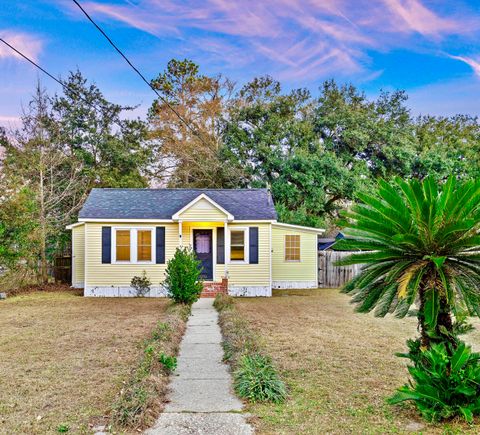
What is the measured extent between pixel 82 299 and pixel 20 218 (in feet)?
12.6

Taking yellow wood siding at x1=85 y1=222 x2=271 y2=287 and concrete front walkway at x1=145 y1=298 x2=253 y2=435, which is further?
yellow wood siding at x1=85 y1=222 x2=271 y2=287

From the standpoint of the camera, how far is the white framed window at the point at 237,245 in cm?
1648

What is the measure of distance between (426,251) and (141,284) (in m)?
12.9

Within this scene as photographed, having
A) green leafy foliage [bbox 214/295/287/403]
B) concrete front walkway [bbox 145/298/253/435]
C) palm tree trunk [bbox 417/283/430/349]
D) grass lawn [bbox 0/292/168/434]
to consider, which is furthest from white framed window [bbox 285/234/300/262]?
palm tree trunk [bbox 417/283/430/349]

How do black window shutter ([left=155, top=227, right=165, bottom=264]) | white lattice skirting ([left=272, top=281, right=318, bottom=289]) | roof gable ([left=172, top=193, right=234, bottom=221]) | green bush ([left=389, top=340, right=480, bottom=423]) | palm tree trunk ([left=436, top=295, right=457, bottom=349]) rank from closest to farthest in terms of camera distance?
green bush ([left=389, top=340, right=480, bottom=423]) → palm tree trunk ([left=436, top=295, right=457, bottom=349]) → roof gable ([left=172, top=193, right=234, bottom=221]) → black window shutter ([left=155, top=227, right=165, bottom=264]) → white lattice skirting ([left=272, top=281, right=318, bottom=289])

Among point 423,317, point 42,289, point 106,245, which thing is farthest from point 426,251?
point 42,289

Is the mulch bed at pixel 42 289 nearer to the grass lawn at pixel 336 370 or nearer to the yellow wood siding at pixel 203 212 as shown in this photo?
the yellow wood siding at pixel 203 212

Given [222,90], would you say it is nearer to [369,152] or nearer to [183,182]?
[183,182]

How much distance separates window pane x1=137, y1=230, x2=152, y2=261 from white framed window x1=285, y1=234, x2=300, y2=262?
5431 mm

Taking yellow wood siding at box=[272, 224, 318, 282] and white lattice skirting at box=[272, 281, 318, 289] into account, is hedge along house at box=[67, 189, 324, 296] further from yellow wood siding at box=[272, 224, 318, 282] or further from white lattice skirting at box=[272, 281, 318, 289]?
white lattice skirting at box=[272, 281, 318, 289]

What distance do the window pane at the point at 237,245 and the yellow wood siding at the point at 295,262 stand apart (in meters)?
1.57

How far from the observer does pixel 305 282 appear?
58.7 ft

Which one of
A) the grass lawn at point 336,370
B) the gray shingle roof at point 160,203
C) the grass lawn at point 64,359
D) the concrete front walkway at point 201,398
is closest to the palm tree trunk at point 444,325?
the grass lawn at point 336,370

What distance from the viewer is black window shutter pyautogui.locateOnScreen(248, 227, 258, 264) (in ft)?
53.7
